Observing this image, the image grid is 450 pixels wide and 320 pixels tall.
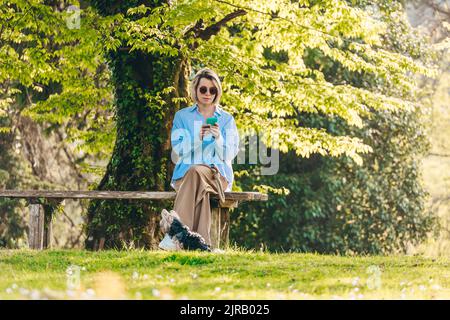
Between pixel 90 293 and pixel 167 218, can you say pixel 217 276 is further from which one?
Answer: pixel 167 218

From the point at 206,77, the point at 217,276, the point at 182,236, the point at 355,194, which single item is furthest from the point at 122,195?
the point at 355,194

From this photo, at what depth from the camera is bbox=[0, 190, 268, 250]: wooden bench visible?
880 centimetres

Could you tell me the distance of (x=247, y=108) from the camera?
12633 millimetres

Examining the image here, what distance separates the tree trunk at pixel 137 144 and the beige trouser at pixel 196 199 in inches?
86.8

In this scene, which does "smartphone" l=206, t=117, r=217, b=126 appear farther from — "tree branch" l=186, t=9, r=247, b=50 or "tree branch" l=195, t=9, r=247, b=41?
"tree branch" l=195, t=9, r=247, b=41

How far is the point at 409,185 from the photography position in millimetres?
18312

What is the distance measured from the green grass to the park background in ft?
0.38

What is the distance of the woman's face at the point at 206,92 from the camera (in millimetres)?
8648

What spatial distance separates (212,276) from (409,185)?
12.7 m

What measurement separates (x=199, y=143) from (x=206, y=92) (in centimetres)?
58

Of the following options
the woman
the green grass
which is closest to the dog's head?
the woman

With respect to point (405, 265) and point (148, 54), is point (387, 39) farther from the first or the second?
point (405, 265)

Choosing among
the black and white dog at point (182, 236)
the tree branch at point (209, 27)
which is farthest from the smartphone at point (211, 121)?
the tree branch at point (209, 27)
